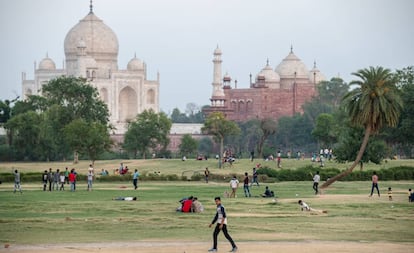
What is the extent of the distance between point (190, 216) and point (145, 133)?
185ft

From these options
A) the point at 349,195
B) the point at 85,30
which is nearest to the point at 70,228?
the point at 349,195

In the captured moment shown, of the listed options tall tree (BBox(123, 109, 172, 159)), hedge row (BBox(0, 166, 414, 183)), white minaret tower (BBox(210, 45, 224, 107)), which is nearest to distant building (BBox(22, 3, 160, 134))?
white minaret tower (BBox(210, 45, 224, 107))

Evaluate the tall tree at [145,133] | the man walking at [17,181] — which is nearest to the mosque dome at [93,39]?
the tall tree at [145,133]

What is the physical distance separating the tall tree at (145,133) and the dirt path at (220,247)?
208 feet

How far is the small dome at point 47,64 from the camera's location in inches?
5103

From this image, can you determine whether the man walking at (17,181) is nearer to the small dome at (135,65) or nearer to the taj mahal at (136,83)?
the taj mahal at (136,83)

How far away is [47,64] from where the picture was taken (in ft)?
427

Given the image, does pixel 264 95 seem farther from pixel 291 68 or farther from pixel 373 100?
pixel 373 100

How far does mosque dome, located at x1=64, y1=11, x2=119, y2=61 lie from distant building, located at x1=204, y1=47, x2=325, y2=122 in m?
12.4

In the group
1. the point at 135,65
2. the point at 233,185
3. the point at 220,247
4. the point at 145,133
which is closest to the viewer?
the point at 220,247

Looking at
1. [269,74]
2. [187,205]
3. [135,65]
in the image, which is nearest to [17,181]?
[187,205]

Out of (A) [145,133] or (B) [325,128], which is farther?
(A) [145,133]

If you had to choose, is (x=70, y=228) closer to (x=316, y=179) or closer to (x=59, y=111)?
(x=316, y=179)

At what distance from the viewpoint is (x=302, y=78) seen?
443ft
